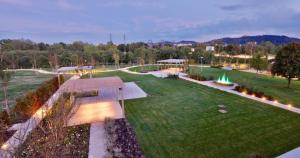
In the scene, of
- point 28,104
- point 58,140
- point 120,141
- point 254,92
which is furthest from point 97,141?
point 254,92

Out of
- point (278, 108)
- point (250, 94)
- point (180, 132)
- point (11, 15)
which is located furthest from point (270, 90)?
point (11, 15)

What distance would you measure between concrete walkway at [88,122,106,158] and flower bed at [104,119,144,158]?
0.21 metres

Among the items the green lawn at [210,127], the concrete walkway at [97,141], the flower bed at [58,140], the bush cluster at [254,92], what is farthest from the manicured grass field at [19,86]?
the bush cluster at [254,92]

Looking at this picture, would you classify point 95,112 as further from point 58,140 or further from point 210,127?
point 210,127

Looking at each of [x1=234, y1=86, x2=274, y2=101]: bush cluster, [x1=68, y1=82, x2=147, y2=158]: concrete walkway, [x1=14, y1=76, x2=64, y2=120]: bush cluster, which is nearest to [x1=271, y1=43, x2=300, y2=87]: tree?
[x1=234, y1=86, x2=274, y2=101]: bush cluster

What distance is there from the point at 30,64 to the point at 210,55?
42.7 m

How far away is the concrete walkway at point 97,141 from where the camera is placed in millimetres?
7488

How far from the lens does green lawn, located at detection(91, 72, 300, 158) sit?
7914 mm

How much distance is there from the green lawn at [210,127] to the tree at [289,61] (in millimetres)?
6131

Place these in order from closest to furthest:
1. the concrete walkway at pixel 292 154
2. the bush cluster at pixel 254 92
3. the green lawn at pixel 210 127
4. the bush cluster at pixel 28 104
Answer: the concrete walkway at pixel 292 154
the green lawn at pixel 210 127
the bush cluster at pixel 28 104
the bush cluster at pixel 254 92

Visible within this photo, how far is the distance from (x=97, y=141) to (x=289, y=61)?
18.0m

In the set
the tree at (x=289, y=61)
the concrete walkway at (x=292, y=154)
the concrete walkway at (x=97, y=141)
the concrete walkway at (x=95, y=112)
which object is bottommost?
the concrete walkway at (x=292, y=154)

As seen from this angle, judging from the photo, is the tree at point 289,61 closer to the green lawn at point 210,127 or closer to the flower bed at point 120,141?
the green lawn at point 210,127

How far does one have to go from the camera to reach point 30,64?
43.9m
